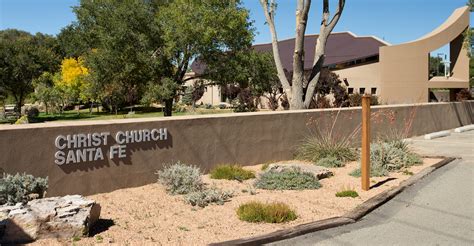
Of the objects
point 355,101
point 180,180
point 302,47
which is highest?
point 302,47

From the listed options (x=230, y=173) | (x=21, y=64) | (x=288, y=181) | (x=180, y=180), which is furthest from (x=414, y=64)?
(x=180, y=180)

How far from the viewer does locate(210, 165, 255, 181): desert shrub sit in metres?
9.70

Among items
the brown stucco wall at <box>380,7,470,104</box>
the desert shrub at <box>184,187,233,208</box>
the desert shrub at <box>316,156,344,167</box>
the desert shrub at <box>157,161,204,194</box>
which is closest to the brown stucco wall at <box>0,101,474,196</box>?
the desert shrub at <box>157,161,204,194</box>

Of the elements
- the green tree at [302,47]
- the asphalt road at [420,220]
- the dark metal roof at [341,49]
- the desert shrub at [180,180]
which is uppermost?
the dark metal roof at [341,49]

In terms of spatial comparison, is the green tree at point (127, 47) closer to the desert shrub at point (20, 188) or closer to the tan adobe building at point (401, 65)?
the tan adobe building at point (401, 65)

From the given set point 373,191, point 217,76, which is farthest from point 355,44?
point 373,191

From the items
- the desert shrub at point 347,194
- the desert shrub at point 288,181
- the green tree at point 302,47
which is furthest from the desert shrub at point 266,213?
the green tree at point 302,47

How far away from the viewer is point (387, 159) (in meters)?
11.2

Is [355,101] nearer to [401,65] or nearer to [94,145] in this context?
[401,65]

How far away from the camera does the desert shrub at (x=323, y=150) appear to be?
39.9 ft

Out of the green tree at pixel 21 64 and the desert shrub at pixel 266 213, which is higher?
the green tree at pixel 21 64

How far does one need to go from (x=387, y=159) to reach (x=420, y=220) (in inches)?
165

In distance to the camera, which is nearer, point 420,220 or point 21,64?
point 420,220

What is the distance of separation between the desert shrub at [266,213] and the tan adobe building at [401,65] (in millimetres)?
34309
